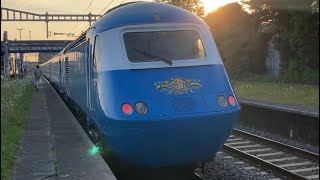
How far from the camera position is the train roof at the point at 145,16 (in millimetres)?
6641

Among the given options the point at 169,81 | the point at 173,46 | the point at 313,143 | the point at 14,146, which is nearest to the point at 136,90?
the point at 169,81

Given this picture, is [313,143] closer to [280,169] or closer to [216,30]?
[280,169]

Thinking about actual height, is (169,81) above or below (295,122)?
above

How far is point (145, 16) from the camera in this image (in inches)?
262

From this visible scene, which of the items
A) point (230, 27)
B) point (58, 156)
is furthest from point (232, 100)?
point (230, 27)

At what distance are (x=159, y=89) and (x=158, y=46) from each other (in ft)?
2.70

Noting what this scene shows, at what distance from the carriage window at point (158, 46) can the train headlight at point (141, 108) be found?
31.9 inches

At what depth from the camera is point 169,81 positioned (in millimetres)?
6156

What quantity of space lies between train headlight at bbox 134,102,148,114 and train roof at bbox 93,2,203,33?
135 cm

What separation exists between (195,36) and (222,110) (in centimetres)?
131

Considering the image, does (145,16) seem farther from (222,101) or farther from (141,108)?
(222,101)

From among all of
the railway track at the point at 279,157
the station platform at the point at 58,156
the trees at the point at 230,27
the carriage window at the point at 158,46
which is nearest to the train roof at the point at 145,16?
the carriage window at the point at 158,46

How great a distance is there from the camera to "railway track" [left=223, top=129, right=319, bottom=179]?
308 inches

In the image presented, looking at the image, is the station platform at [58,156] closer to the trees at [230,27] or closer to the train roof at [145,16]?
the train roof at [145,16]
